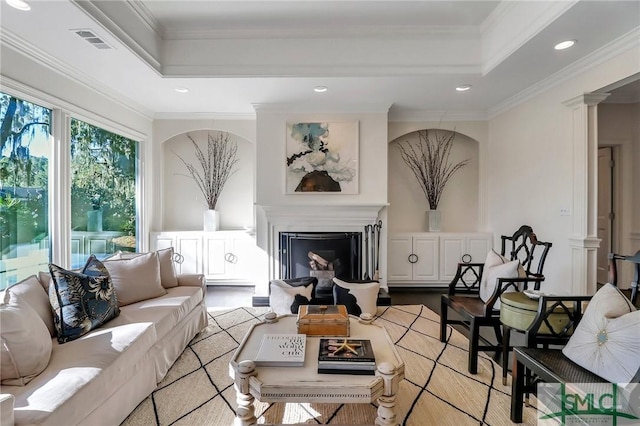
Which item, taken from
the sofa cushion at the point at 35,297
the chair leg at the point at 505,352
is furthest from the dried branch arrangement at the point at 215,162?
the chair leg at the point at 505,352

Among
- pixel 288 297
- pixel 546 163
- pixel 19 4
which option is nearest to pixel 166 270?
pixel 288 297

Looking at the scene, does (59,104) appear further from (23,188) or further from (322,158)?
→ (322,158)

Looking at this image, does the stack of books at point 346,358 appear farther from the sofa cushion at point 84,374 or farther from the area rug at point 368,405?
the sofa cushion at point 84,374

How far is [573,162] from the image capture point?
295 cm

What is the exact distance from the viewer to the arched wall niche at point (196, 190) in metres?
4.68

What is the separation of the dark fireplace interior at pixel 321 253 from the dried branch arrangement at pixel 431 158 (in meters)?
1.53

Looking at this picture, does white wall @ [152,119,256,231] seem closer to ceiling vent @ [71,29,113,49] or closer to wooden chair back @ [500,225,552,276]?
ceiling vent @ [71,29,113,49]

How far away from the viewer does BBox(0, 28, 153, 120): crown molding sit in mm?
2322

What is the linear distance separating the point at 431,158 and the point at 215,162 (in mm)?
3329

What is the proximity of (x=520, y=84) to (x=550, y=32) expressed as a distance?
113cm

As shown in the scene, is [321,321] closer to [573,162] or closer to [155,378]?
[155,378]

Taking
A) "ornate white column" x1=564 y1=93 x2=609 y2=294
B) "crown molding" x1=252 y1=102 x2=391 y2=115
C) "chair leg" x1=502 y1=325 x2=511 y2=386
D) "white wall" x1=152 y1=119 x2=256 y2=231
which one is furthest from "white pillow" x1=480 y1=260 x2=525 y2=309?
"white wall" x1=152 y1=119 x2=256 y2=231

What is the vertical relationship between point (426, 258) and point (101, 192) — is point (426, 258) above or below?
below

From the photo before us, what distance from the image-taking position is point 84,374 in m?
1.45
